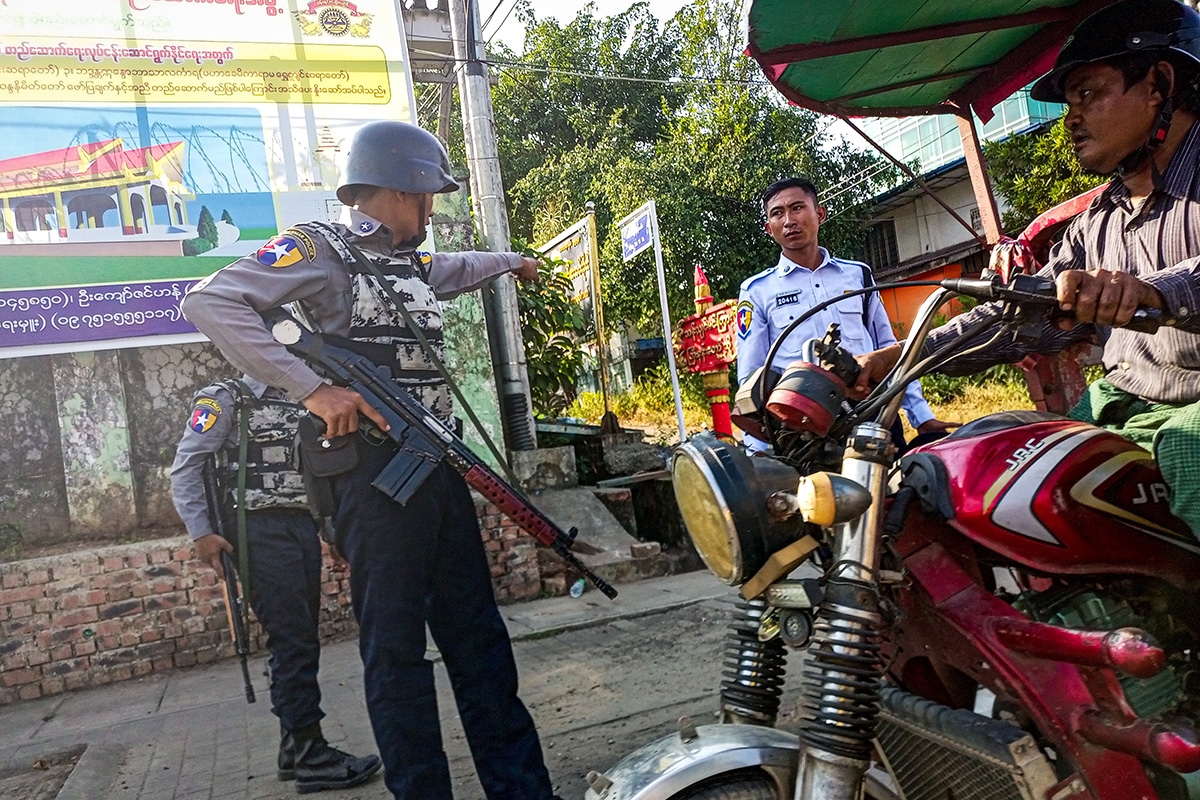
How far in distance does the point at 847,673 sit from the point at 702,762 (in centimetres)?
27

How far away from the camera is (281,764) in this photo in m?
3.15

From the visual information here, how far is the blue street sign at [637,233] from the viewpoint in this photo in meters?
7.12

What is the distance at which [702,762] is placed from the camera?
4.53ft

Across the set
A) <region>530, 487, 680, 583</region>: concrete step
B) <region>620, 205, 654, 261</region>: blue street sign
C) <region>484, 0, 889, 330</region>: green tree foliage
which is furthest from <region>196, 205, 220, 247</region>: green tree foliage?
<region>484, 0, 889, 330</region>: green tree foliage

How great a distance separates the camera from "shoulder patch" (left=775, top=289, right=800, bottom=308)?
3.55 m

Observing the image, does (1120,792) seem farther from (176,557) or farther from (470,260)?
(176,557)

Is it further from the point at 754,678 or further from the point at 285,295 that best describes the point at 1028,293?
the point at 285,295

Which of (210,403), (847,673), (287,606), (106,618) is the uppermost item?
(210,403)

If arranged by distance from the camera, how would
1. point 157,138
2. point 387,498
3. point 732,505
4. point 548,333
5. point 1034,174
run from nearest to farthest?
point 732,505 → point 387,498 → point 157,138 → point 548,333 → point 1034,174

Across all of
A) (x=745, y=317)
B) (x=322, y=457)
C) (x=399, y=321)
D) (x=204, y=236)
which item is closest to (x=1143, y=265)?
(x=745, y=317)

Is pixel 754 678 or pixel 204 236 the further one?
pixel 204 236

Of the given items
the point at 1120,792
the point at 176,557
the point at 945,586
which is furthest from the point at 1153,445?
the point at 176,557

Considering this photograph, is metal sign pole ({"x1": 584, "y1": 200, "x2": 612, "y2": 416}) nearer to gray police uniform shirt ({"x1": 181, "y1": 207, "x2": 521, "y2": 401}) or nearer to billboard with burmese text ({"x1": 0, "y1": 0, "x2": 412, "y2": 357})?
billboard with burmese text ({"x1": 0, "y1": 0, "x2": 412, "y2": 357})

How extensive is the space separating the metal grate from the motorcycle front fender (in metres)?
0.25
